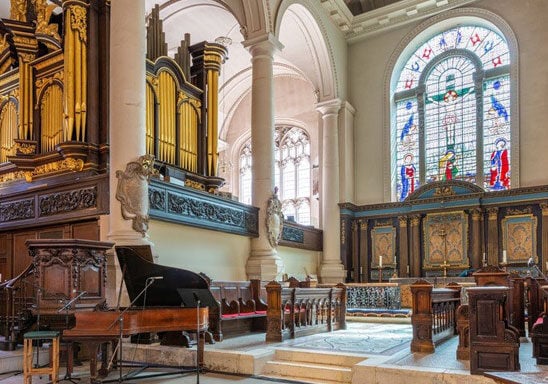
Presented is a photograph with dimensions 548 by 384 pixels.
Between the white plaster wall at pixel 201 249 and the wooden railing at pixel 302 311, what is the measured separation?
2.01 m

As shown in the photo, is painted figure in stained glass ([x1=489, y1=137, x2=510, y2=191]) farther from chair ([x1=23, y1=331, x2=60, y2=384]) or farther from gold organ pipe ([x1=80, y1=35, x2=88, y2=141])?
chair ([x1=23, y1=331, x2=60, y2=384])

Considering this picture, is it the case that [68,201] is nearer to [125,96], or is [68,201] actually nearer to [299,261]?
[125,96]

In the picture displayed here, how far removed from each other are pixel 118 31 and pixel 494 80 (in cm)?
995

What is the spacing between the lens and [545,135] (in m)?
12.4

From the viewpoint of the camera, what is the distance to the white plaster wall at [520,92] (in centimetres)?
1258

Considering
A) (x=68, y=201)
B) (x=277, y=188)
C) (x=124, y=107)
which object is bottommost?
(x=68, y=201)

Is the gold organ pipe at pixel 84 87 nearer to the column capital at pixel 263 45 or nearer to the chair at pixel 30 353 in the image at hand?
the column capital at pixel 263 45

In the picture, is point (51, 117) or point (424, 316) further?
point (51, 117)

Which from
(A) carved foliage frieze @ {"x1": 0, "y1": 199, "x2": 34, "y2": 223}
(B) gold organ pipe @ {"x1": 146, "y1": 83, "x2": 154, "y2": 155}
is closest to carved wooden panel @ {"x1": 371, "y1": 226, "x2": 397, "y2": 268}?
(B) gold organ pipe @ {"x1": 146, "y1": 83, "x2": 154, "y2": 155}

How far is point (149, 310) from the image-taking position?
5191 mm

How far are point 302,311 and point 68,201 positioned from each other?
3.96 m

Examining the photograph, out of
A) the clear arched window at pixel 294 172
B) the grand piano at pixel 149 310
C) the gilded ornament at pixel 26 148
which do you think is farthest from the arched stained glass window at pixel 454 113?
the grand piano at pixel 149 310

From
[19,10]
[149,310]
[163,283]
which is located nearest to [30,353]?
[149,310]

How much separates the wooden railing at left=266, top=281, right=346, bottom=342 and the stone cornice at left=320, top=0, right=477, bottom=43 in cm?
879
